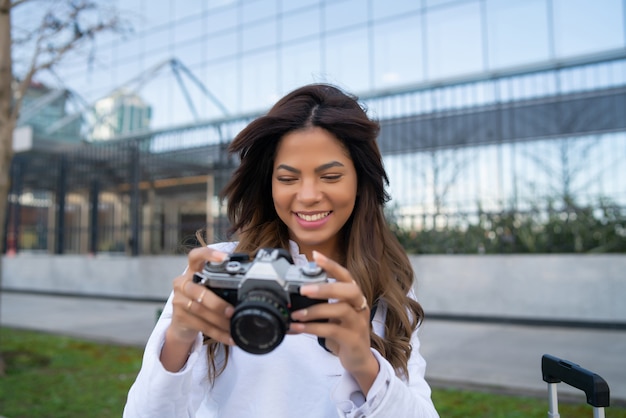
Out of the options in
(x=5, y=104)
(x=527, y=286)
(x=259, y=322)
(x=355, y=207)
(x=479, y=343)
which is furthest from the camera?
(x=527, y=286)

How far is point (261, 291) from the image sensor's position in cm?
97

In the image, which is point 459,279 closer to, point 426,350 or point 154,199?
point 426,350

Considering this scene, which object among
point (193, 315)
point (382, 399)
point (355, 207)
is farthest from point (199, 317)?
point (355, 207)

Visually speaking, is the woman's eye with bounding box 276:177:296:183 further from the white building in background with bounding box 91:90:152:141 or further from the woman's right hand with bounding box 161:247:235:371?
the white building in background with bounding box 91:90:152:141

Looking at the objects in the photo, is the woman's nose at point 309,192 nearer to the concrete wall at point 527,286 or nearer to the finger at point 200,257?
the finger at point 200,257

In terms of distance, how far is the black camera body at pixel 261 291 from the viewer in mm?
937

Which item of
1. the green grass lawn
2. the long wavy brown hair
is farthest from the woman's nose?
the green grass lawn

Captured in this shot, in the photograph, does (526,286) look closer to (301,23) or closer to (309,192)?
(309,192)

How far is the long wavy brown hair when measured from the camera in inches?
51.5

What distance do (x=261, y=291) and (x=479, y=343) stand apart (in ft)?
19.2

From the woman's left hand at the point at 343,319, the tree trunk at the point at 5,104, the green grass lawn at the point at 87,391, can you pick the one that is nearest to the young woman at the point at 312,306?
the woman's left hand at the point at 343,319

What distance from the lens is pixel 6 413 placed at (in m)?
3.71

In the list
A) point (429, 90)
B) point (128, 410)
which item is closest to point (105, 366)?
point (128, 410)

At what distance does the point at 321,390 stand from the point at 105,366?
177 inches
